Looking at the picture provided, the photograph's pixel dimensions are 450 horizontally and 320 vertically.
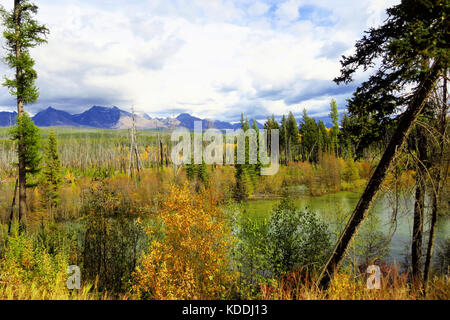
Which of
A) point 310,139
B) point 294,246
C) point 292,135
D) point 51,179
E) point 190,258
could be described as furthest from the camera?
point 292,135

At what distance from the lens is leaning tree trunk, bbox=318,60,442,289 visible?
6.66 metres

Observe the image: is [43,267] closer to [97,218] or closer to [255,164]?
[97,218]

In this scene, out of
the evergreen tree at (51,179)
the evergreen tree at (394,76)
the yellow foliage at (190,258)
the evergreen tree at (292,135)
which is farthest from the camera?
the evergreen tree at (292,135)

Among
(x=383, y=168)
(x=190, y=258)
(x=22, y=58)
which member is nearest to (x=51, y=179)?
(x=22, y=58)

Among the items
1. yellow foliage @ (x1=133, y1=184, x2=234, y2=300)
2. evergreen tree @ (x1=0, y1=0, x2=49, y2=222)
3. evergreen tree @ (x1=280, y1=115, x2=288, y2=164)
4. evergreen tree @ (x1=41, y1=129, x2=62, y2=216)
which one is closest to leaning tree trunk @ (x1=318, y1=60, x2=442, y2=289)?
yellow foliage @ (x1=133, y1=184, x2=234, y2=300)

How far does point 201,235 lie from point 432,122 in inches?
383

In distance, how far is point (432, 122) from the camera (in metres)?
8.01

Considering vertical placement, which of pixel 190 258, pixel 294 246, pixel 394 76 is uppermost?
pixel 394 76

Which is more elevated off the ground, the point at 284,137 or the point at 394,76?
the point at 284,137

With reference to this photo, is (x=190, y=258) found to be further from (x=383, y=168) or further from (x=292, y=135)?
(x=292, y=135)

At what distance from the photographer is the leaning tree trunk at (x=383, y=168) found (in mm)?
6664

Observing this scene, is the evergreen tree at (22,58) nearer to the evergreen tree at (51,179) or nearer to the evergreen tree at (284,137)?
the evergreen tree at (51,179)

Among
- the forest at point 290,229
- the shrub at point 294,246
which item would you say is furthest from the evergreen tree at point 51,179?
the shrub at point 294,246

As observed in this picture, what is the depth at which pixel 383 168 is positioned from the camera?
7.00m
